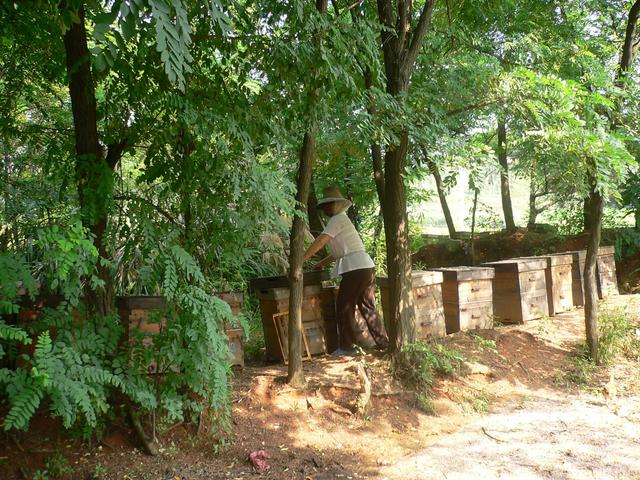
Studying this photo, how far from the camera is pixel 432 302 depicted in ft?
22.2

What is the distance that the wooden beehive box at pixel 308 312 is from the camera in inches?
238

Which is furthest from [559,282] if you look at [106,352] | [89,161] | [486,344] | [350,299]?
[89,161]

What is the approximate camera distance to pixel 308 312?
629 cm

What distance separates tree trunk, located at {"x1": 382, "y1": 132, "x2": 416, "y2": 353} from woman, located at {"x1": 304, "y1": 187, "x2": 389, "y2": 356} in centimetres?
34

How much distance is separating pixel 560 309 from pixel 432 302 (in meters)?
2.83

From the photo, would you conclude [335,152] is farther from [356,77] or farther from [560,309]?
[560,309]

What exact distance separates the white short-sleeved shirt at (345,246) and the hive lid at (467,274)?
125 cm

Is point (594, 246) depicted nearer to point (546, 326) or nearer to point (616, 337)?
point (616, 337)

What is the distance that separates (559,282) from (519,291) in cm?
108

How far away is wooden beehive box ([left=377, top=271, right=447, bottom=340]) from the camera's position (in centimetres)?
657

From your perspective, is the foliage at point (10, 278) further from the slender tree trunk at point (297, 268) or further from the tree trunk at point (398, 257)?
the tree trunk at point (398, 257)

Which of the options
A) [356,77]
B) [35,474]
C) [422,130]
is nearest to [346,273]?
[422,130]

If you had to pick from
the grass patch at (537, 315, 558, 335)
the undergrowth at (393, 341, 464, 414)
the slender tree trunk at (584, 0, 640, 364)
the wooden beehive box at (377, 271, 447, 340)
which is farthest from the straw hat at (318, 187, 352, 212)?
the grass patch at (537, 315, 558, 335)

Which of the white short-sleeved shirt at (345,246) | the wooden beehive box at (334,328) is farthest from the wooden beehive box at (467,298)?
the white short-sleeved shirt at (345,246)
